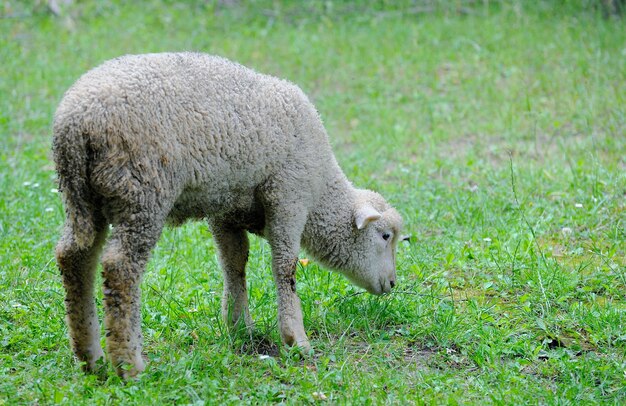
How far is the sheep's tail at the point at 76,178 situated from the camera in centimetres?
417

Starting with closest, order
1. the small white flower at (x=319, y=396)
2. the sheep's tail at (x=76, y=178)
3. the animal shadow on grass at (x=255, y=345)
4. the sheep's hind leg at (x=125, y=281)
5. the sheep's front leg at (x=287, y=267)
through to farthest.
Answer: the sheep's tail at (x=76, y=178) → the sheep's hind leg at (x=125, y=281) → the small white flower at (x=319, y=396) → the sheep's front leg at (x=287, y=267) → the animal shadow on grass at (x=255, y=345)

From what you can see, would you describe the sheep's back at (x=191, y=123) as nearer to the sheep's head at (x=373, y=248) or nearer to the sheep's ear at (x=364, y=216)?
the sheep's ear at (x=364, y=216)

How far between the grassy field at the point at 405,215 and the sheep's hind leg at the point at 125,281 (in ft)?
0.47

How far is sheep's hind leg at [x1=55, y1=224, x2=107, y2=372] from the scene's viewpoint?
446cm

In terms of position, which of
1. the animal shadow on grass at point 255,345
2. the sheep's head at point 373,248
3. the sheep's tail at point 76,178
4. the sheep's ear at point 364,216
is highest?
the sheep's tail at point 76,178

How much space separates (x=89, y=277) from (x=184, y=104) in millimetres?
1055

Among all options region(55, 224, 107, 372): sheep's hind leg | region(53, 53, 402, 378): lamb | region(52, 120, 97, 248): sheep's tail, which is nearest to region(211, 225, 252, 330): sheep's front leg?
region(53, 53, 402, 378): lamb

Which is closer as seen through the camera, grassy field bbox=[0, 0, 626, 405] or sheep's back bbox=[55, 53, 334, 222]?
sheep's back bbox=[55, 53, 334, 222]

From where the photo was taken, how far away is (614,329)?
5184 mm

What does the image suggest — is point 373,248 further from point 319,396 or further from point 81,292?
point 81,292

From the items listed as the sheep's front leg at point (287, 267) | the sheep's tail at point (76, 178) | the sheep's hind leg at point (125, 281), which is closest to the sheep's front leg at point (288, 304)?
the sheep's front leg at point (287, 267)

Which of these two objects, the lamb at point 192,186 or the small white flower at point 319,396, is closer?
the lamb at point 192,186

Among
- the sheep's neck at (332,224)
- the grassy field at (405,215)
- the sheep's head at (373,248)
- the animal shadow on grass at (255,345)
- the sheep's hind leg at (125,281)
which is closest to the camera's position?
the sheep's hind leg at (125,281)

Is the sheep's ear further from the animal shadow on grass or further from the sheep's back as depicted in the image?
the animal shadow on grass
